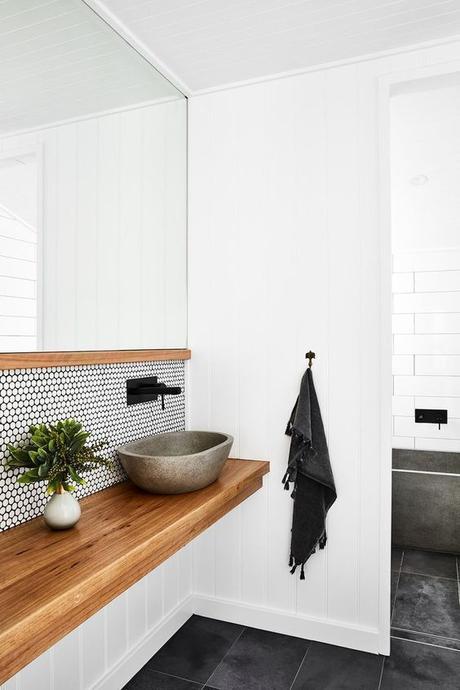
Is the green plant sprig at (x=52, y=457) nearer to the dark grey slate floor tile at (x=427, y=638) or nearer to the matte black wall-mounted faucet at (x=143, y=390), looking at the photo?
the matte black wall-mounted faucet at (x=143, y=390)

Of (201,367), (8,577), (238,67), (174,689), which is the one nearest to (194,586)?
(174,689)

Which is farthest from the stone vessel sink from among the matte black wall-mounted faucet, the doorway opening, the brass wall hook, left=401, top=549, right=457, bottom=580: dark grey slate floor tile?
left=401, top=549, right=457, bottom=580: dark grey slate floor tile

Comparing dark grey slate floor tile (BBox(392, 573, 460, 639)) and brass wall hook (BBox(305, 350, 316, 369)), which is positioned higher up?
brass wall hook (BBox(305, 350, 316, 369))

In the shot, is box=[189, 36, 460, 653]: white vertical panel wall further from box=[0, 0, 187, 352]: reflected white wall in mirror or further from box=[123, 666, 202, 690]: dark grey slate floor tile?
box=[123, 666, 202, 690]: dark grey slate floor tile

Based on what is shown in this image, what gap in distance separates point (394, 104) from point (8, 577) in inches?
97.4

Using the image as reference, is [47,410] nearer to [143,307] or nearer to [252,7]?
[143,307]

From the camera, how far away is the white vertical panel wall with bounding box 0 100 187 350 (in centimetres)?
179

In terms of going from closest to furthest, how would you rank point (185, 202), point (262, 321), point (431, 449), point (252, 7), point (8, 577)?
point (8, 577) → point (252, 7) → point (262, 321) → point (185, 202) → point (431, 449)

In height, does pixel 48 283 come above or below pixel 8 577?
above

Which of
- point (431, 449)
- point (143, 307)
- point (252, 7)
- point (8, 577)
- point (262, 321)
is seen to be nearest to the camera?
point (8, 577)

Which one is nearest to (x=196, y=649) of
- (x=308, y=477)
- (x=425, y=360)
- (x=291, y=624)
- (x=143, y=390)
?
(x=291, y=624)

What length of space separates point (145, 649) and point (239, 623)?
49 cm

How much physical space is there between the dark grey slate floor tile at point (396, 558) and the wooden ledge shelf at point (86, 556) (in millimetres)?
1538

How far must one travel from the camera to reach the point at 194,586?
8.73ft
